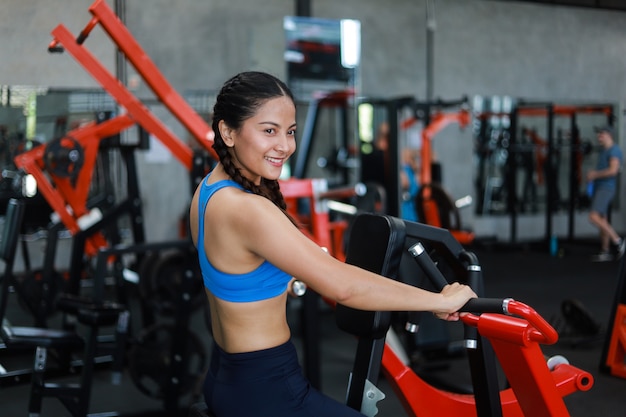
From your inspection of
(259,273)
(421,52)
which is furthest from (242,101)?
(421,52)

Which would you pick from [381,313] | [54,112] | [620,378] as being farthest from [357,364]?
[54,112]

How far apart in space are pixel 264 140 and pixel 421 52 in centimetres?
966

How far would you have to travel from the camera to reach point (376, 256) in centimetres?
184

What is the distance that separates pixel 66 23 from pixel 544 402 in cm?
331

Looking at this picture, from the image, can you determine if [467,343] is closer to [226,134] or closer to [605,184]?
[226,134]

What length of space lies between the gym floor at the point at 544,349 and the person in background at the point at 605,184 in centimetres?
39

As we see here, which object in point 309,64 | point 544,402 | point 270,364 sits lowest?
point 544,402

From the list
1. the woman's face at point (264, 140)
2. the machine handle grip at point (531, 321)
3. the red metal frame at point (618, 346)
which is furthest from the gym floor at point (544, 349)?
the woman's face at point (264, 140)

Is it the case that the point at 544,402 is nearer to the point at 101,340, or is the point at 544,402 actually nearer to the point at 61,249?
the point at 101,340

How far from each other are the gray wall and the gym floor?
86.6 inches

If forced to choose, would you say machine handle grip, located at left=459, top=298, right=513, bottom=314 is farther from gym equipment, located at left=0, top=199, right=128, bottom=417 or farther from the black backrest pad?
gym equipment, located at left=0, top=199, right=128, bottom=417

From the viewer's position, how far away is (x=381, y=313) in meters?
1.82

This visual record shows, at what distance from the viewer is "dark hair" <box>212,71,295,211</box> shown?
1.61m

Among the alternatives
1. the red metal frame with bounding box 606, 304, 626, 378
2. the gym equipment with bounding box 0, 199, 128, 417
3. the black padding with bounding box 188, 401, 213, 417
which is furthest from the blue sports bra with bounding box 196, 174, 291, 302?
the red metal frame with bounding box 606, 304, 626, 378
